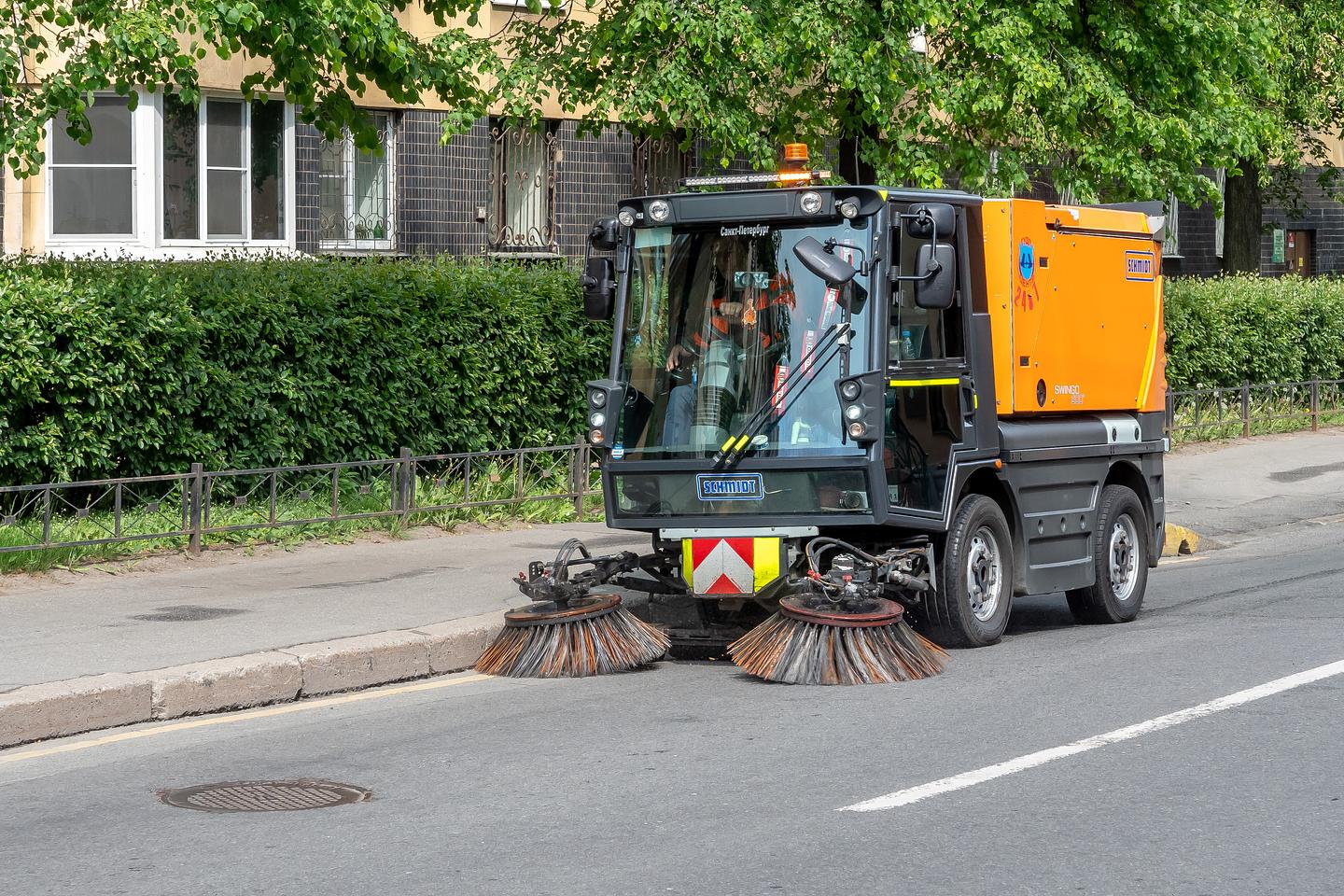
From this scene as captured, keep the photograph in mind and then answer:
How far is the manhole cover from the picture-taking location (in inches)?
265

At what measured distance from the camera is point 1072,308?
10.9 m

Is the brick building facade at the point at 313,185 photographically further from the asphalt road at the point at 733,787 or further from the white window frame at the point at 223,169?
the asphalt road at the point at 733,787

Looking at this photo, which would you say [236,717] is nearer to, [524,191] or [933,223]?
[933,223]

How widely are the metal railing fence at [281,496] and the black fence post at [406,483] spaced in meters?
0.01

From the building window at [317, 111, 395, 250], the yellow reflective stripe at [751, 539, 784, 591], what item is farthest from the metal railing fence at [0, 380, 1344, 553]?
the building window at [317, 111, 395, 250]

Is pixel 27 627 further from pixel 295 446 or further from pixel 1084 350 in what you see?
pixel 1084 350

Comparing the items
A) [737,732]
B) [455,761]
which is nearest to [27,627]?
[455,761]

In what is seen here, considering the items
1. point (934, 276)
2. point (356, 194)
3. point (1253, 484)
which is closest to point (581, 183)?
point (356, 194)

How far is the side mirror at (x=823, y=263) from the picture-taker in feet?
30.4

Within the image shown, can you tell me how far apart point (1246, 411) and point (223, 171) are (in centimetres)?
1353

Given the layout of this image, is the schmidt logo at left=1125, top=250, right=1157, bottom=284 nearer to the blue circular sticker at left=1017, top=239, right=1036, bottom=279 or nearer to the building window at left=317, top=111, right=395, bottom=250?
the blue circular sticker at left=1017, top=239, right=1036, bottom=279

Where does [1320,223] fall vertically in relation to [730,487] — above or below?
above

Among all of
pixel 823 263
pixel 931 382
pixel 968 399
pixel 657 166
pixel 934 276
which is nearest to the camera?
pixel 934 276

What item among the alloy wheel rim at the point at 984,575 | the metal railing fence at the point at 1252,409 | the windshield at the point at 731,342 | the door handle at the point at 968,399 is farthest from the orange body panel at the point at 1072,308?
the metal railing fence at the point at 1252,409
